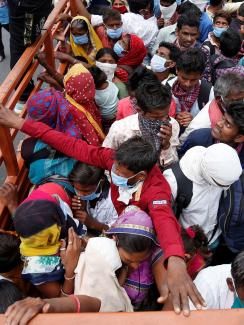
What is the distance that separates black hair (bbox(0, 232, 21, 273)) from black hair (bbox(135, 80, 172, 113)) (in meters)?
1.13

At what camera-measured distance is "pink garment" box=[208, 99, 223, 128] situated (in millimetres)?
2420

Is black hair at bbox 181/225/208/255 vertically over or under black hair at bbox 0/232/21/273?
under

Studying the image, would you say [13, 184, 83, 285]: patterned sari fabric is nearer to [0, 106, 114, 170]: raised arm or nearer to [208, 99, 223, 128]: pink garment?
[0, 106, 114, 170]: raised arm

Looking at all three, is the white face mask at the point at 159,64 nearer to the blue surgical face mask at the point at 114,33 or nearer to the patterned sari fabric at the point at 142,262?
the blue surgical face mask at the point at 114,33

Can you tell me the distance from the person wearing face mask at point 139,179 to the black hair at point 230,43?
1.95 m

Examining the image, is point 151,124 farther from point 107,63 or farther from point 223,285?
point 107,63

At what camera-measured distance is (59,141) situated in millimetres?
2096

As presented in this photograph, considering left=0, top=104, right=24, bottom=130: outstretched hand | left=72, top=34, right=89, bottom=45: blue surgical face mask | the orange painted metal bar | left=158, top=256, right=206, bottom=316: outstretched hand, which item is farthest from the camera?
left=72, top=34, right=89, bottom=45: blue surgical face mask

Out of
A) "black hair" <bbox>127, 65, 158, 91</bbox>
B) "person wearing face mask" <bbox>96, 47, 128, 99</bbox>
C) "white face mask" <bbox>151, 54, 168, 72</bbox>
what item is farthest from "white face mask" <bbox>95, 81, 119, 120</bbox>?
"white face mask" <bbox>151, 54, 168, 72</bbox>

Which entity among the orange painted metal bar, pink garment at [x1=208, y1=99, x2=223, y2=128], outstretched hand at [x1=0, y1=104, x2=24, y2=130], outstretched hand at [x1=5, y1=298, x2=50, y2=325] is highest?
the orange painted metal bar

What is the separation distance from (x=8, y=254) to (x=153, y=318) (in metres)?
1.20

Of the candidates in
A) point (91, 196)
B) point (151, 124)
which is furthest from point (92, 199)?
point (151, 124)

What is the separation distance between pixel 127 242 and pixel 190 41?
2691mm

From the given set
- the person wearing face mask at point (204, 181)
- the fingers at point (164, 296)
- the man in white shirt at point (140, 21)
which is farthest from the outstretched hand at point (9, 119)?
the man in white shirt at point (140, 21)
